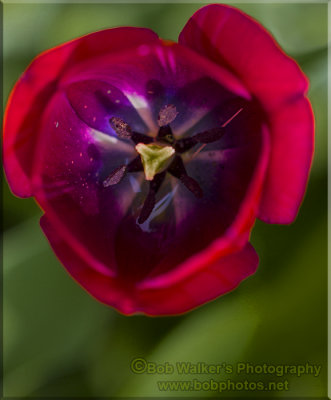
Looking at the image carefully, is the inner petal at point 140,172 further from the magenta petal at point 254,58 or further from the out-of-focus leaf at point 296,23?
the out-of-focus leaf at point 296,23

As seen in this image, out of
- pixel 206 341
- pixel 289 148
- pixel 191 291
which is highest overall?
pixel 289 148

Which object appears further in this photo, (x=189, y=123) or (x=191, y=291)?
(x=189, y=123)

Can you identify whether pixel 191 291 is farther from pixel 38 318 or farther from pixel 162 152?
pixel 38 318

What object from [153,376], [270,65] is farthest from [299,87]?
[153,376]

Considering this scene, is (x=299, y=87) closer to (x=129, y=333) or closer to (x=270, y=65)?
(x=270, y=65)

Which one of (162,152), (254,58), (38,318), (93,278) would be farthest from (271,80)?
(38,318)

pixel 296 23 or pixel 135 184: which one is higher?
pixel 296 23
